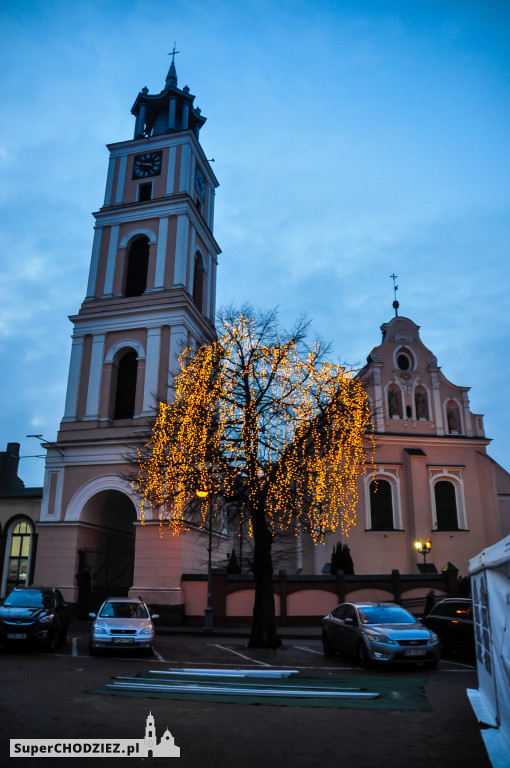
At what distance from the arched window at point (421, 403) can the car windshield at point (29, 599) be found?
89.2 feet

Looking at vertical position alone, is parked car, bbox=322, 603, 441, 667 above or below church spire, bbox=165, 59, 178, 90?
below

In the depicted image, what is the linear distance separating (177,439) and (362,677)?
33.4 feet

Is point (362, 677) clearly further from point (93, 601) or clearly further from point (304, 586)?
point (93, 601)

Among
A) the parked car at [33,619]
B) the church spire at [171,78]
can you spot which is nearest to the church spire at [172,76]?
the church spire at [171,78]

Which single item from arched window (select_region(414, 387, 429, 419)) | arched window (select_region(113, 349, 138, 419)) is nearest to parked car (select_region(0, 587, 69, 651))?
arched window (select_region(113, 349, 138, 419))

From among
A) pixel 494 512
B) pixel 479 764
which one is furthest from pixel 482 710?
pixel 494 512

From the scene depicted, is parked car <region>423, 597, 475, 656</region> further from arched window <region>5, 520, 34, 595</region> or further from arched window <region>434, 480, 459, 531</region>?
arched window <region>5, 520, 34, 595</region>

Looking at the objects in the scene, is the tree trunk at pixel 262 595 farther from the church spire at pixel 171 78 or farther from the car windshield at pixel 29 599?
the church spire at pixel 171 78

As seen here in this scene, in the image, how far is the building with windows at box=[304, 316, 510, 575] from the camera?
1406 inches

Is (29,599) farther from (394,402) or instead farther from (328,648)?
(394,402)

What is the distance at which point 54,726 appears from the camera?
24.3ft

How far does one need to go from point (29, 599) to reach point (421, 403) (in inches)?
1115

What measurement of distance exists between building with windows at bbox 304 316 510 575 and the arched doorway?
11.4 metres

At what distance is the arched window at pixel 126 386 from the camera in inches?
1275
